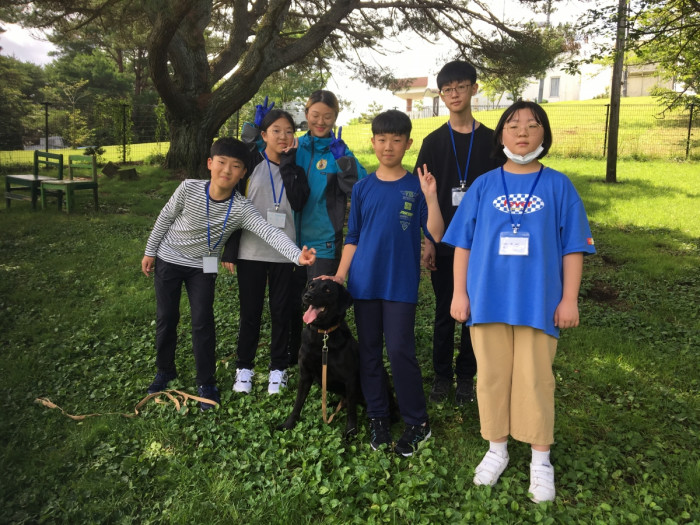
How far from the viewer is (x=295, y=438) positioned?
9.82ft

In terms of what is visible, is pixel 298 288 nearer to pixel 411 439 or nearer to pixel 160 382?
pixel 160 382

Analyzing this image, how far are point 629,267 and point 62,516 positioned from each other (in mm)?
6267

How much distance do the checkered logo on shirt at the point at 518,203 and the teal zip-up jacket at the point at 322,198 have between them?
1.20 m

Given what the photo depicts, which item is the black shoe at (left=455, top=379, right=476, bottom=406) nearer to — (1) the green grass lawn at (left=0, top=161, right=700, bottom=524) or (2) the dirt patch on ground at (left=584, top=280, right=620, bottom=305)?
(1) the green grass lawn at (left=0, top=161, right=700, bottom=524)

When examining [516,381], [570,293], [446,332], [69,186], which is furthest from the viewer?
[69,186]

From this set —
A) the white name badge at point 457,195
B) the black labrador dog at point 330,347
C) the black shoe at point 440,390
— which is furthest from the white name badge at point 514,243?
the black shoe at point 440,390

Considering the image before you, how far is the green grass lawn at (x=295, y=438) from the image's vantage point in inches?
96.3

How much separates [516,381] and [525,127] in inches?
47.2

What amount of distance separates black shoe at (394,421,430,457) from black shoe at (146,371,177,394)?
1787 millimetres

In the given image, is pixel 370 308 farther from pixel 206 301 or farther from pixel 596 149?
pixel 596 149

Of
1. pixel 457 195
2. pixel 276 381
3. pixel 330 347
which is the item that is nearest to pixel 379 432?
pixel 330 347

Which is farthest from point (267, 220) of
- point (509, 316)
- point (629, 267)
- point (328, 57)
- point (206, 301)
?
point (328, 57)

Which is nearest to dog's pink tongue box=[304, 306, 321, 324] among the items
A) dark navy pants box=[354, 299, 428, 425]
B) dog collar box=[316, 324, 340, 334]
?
dog collar box=[316, 324, 340, 334]

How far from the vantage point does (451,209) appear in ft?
10.2
